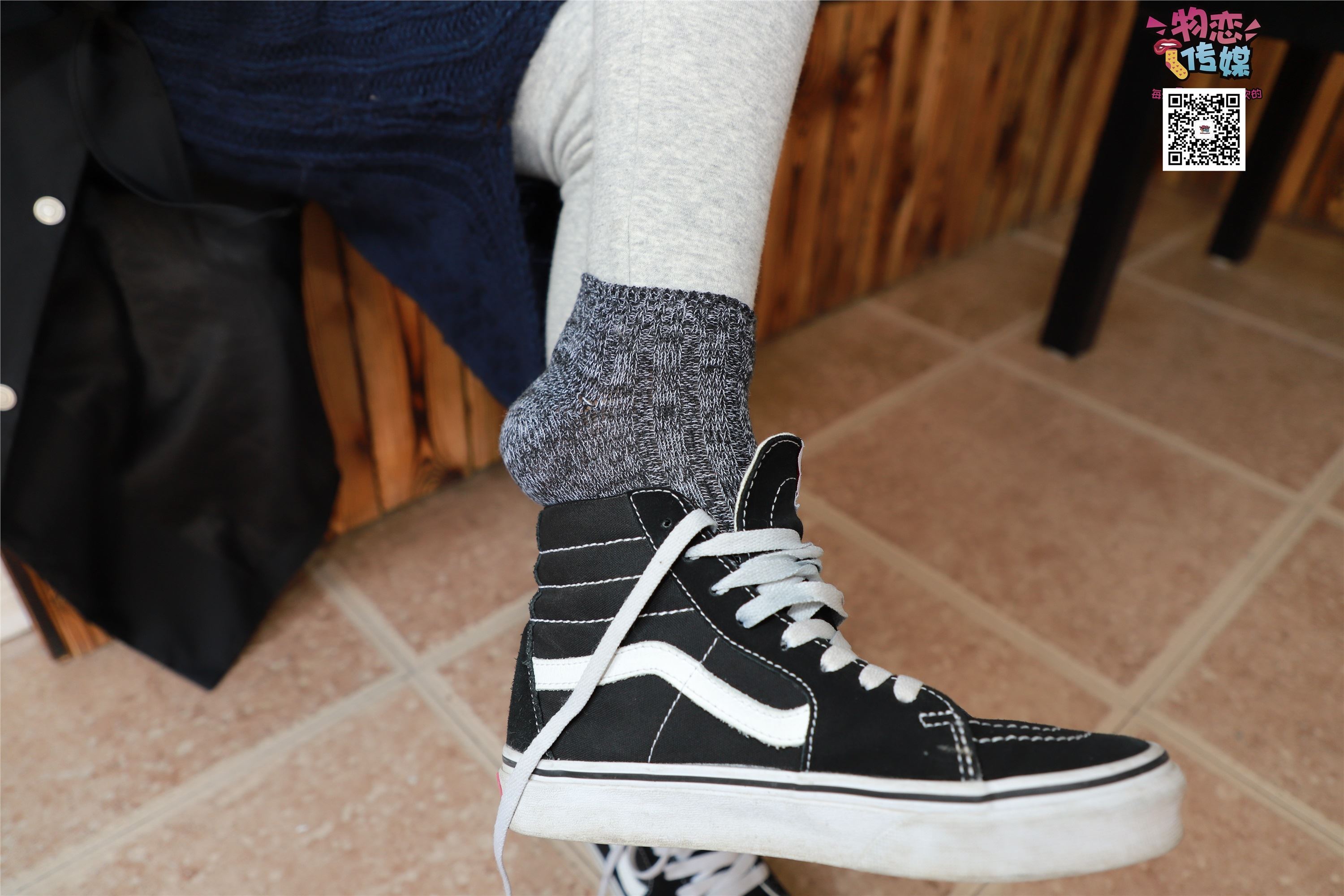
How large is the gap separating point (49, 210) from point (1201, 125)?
1196mm

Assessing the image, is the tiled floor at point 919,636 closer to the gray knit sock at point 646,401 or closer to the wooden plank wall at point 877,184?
the wooden plank wall at point 877,184

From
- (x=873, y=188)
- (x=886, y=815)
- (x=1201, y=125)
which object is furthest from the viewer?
(x=873, y=188)

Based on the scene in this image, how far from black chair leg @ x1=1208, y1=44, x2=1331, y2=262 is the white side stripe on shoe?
1224mm

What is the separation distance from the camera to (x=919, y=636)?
843mm

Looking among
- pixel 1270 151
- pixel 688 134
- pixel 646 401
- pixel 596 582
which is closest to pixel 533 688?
pixel 596 582

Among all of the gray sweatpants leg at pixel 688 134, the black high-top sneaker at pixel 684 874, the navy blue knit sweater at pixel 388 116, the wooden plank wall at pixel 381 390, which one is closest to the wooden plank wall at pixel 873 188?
the wooden plank wall at pixel 381 390

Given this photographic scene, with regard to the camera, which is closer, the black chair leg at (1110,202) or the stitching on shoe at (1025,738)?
the stitching on shoe at (1025,738)

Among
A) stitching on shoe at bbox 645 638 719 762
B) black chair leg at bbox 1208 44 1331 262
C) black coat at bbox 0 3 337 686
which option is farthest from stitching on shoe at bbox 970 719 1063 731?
black chair leg at bbox 1208 44 1331 262

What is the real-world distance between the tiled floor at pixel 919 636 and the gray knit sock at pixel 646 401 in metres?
0.33

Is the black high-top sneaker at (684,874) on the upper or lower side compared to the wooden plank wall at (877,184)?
lower

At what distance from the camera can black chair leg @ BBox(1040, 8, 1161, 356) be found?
1.06m

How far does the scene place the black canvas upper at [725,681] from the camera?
45 cm

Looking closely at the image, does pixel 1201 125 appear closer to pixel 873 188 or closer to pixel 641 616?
pixel 873 188

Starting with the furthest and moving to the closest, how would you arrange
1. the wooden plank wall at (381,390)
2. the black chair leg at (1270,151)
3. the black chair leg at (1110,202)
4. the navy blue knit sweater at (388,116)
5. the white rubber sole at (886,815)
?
the black chair leg at (1270,151)
the black chair leg at (1110,202)
the wooden plank wall at (381,390)
the navy blue knit sweater at (388,116)
the white rubber sole at (886,815)
